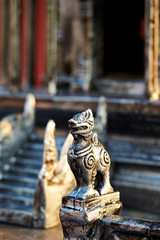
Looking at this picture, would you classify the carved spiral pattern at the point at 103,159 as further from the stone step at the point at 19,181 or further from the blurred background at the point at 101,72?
the stone step at the point at 19,181

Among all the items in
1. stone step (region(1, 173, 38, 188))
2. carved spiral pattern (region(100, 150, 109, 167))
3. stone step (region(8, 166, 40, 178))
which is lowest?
Answer: stone step (region(1, 173, 38, 188))

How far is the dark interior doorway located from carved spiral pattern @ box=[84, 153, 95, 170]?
362 inches

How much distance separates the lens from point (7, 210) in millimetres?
7426

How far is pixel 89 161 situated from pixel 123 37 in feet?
40.2

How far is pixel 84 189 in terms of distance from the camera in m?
5.14

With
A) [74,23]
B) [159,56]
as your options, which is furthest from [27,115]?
[74,23]

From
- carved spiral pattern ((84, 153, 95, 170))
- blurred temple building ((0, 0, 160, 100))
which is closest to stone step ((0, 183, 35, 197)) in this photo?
carved spiral pattern ((84, 153, 95, 170))

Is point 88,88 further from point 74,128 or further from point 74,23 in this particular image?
point 74,128

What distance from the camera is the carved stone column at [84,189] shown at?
5004 millimetres

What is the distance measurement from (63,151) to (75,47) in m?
7.61

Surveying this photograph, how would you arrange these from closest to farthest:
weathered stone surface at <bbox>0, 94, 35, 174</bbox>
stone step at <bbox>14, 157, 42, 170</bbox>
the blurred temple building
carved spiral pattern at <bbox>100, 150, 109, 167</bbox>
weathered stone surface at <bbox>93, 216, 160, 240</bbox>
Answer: weathered stone surface at <bbox>93, 216, 160, 240</bbox>
carved spiral pattern at <bbox>100, 150, 109, 167</bbox>
weathered stone surface at <bbox>0, 94, 35, 174</bbox>
stone step at <bbox>14, 157, 42, 170</bbox>
the blurred temple building

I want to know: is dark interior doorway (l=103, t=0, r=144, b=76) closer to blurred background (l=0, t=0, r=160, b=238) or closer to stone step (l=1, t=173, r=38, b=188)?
blurred background (l=0, t=0, r=160, b=238)

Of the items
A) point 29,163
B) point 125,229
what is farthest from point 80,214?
point 29,163

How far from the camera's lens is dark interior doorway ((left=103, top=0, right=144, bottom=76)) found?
14.4 meters
